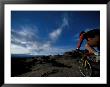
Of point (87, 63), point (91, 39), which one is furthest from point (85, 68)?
point (91, 39)

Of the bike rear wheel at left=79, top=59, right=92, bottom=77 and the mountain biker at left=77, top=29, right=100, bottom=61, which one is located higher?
the mountain biker at left=77, top=29, right=100, bottom=61

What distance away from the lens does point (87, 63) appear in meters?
1.85

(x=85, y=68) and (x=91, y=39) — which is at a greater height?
(x=91, y=39)

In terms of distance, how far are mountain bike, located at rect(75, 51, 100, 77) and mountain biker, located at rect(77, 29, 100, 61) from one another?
1.2 inches

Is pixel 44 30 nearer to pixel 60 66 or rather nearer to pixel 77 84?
pixel 60 66

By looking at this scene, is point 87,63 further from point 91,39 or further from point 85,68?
point 91,39

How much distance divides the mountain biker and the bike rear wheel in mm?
72

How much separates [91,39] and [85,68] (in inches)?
6.7

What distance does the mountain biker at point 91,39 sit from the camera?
184cm

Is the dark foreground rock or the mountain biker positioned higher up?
the mountain biker

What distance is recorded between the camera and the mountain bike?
1.84 metres

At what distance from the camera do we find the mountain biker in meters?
1.84

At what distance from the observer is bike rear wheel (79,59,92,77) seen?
184 centimetres

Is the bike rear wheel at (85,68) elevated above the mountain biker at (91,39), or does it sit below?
below
